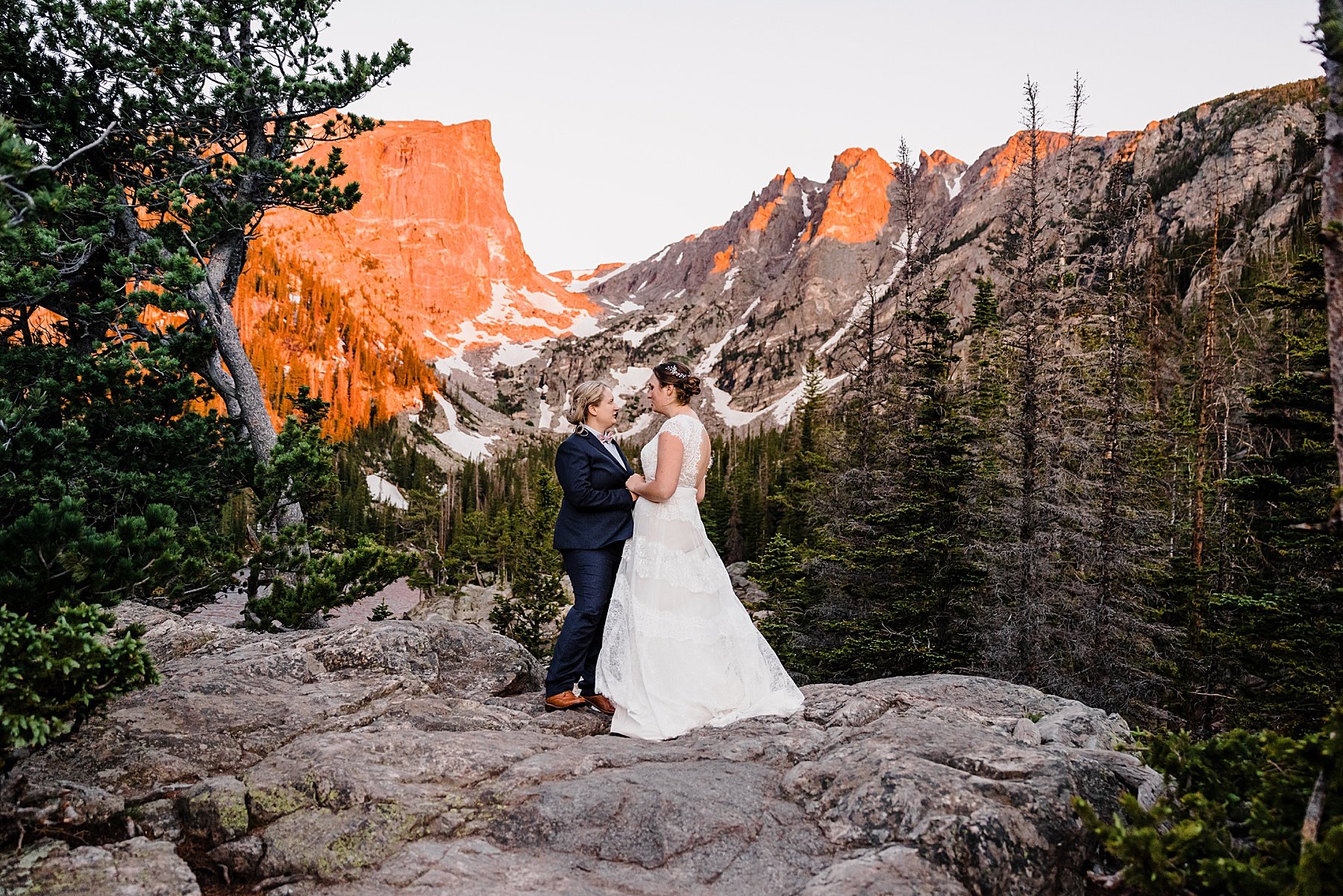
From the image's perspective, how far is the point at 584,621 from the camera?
584 centimetres

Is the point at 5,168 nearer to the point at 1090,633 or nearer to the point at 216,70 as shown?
the point at 216,70

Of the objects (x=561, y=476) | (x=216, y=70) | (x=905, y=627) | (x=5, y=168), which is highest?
(x=216, y=70)

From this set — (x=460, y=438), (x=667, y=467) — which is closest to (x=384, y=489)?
(x=460, y=438)

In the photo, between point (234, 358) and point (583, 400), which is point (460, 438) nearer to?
point (234, 358)

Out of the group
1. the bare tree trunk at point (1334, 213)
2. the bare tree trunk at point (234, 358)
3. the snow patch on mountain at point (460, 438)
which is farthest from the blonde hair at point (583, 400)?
the snow patch on mountain at point (460, 438)

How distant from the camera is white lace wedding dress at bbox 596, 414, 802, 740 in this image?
18.0 feet

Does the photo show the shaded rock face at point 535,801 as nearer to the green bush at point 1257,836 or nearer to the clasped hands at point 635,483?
the green bush at point 1257,836

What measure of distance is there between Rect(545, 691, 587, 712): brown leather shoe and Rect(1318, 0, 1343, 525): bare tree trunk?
4.93m

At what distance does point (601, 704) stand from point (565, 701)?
296mm

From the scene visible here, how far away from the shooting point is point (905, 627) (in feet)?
63.3

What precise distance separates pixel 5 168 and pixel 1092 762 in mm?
5701

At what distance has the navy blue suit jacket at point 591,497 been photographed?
568 cm

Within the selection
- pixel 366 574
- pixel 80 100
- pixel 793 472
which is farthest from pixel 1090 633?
pixel 793 472

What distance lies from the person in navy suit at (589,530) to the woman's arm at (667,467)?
29 centimetres
